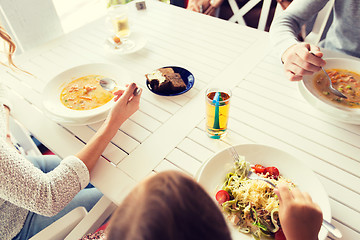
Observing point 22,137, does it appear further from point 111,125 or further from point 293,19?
point 293,19

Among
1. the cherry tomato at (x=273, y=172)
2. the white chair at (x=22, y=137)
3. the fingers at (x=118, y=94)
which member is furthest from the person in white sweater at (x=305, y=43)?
the white chair at (x=22, y=137)

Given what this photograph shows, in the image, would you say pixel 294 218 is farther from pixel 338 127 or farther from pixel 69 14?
pixel 69 14

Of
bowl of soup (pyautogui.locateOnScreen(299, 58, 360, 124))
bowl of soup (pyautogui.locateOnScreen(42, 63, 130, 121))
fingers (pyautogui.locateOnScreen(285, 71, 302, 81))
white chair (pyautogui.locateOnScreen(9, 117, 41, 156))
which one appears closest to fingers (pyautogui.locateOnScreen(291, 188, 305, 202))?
bowl of soup (pyautogui.locateOnScreen(299, 58, 360, 124))

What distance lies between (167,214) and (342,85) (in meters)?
0.98

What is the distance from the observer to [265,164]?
80 centimetres

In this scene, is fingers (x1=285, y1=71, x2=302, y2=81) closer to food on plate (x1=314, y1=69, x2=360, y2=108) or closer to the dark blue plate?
food on plate (x1=314, y1=69, x2=360, y2=108)

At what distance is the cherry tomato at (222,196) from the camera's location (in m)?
0.70

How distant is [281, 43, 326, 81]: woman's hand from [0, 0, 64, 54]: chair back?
148 cm

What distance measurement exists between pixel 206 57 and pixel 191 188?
1.02 metres

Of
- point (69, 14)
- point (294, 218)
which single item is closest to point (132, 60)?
point (294, 218)

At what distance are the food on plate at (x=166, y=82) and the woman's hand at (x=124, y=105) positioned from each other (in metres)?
0.10

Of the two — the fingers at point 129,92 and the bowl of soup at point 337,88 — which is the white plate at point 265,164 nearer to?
the bowl of soup at point 337,88

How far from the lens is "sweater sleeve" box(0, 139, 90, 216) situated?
2.43 ft

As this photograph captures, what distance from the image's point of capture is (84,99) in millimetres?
1078
